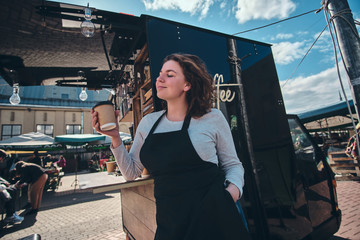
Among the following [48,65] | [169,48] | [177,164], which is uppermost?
[48,65]

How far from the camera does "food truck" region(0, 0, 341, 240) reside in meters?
2.31

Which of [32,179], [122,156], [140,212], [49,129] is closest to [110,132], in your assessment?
[122,156]

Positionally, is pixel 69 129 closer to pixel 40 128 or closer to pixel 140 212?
pixel 40 128

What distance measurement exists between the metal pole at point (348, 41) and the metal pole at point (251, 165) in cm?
178

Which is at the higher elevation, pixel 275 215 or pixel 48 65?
pixel 48 65

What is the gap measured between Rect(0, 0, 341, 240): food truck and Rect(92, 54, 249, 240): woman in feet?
2.44

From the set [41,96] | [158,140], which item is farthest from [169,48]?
[41,96]

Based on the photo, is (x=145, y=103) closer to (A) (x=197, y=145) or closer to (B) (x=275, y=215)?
(A) (x=197, y=145)

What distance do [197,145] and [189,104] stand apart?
1.43 ft

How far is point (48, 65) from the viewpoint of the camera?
164 inches

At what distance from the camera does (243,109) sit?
8.52ft

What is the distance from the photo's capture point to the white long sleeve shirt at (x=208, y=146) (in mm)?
1270

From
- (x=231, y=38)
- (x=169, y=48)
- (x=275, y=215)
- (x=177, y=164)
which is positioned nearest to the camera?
(x=177, y=164)

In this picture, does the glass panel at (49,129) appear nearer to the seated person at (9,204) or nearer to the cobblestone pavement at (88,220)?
the cobblestone pavement at (88,220)
